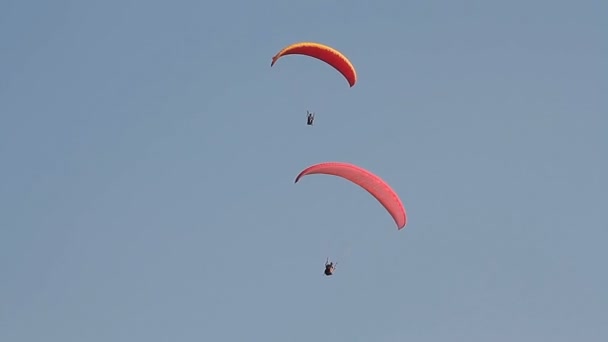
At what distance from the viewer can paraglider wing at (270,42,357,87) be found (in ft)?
274

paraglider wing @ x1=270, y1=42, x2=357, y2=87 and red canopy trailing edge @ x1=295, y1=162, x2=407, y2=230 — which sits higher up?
paraglider wing @ x1=270, y1=42, x2=357, y2=87

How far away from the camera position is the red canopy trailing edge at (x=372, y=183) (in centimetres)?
8075

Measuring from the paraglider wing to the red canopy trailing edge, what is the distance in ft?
18.7

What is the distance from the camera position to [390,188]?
265ft

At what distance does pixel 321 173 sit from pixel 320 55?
7189 millimetres

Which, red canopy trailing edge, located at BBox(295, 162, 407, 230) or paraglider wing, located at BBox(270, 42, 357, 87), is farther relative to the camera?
paraglider wing, located at BBox(270, 42, 357, 87)

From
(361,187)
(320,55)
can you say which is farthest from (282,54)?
(361,187)

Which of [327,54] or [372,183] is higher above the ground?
[327,54]

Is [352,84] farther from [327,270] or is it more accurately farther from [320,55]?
[327,270]

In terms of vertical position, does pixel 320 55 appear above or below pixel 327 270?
above

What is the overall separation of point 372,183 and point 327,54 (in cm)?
762

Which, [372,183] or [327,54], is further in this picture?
[327,54]

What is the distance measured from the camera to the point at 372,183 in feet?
266

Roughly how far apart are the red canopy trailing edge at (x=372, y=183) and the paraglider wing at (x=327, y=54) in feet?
18.7
